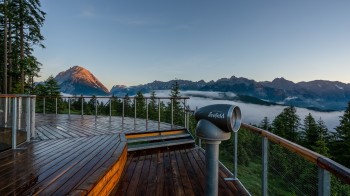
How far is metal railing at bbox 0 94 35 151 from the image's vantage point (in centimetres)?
368

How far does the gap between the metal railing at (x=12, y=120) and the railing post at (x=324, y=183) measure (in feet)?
15.1

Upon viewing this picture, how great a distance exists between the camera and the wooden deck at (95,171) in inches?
88.6

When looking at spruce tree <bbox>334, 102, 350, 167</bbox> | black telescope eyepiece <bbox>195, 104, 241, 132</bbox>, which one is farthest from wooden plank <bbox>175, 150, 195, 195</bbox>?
spruce tree <bbox>334, 102, 350, 167</bbox>

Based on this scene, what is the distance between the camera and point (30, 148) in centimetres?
386

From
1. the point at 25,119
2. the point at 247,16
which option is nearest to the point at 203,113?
the point at 25,119

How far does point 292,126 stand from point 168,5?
3591 centimetres

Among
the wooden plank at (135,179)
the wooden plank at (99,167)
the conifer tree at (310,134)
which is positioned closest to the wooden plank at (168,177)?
the wooden plank at (135,179)

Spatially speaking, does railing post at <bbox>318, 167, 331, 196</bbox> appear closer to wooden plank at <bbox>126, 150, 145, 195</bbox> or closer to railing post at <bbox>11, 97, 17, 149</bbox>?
wooden plank at <bbox>126, 150, 145, 195</bbox>

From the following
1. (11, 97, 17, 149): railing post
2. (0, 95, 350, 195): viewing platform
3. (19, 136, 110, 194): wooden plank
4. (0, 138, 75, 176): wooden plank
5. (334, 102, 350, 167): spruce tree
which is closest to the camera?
(0, 95, 350, 195): viewing platform

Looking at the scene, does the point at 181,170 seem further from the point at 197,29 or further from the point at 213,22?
the point at 197,29

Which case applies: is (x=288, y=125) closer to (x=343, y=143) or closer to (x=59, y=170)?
(x=343, y=143)

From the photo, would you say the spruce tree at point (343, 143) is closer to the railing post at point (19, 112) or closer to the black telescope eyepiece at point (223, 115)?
the black telescope eyepiece at point (223, 115)

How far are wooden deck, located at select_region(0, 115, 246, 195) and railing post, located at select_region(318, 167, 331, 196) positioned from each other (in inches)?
70.4

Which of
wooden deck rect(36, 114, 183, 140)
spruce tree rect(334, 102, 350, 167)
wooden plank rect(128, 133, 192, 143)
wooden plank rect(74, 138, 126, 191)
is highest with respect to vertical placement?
wooden plank rect(74, 138, 126, 191)
